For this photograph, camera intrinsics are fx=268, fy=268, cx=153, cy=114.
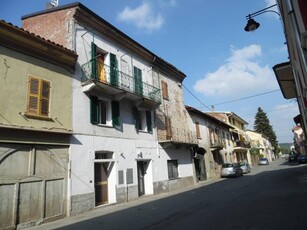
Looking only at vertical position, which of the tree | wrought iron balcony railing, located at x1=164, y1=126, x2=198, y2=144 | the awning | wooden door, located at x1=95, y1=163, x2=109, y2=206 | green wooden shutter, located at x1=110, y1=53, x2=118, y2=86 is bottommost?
wooden door, located at x1=95, y1=163, x2=109, y2=206

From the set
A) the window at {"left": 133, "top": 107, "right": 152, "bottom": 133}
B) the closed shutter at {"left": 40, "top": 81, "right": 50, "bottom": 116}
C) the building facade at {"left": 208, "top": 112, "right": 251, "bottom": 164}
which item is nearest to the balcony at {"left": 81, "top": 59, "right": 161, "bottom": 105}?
the window at {"left": 133, "top": 107, "right": 152, "bottom": 133}

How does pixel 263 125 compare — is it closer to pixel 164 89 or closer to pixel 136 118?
pixel 164 89

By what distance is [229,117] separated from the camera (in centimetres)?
4712

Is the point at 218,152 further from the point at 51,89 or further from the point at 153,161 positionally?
the point at 51,89

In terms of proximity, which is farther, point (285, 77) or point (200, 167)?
point (200, 167)

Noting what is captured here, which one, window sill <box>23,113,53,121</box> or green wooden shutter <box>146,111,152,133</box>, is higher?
green wooden shutter <box>146,111,152,133</box>

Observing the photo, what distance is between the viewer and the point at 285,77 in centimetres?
1404

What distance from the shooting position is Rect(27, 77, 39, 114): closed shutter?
10.5 m

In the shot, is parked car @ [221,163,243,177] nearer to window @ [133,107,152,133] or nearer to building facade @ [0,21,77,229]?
window @ [133,107,152,133]

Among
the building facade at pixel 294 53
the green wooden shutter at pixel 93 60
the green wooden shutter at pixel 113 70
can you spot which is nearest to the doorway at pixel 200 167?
the building facade at pixel 294 53

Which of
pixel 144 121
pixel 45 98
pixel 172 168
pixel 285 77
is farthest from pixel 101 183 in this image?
pixel 285 77

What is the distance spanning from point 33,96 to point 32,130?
1485 millimetres

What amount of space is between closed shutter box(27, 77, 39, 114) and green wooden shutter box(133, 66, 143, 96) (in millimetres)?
6960

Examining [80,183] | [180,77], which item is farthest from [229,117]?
[80,183]
